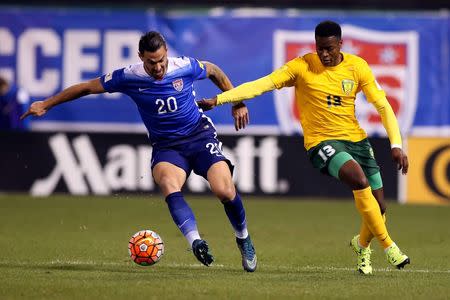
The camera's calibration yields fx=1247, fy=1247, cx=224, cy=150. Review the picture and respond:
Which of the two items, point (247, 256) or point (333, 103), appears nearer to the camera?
point (247, 256)

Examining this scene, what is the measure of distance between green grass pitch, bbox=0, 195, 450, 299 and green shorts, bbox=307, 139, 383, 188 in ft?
2.86

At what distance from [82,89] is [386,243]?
9.54ft

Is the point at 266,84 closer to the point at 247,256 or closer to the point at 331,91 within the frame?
the point at 331,91

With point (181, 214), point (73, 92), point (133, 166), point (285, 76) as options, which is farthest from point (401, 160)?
point (133, 166)

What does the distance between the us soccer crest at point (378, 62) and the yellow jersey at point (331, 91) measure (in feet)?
26.9

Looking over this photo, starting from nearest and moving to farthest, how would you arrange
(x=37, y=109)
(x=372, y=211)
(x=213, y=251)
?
(x=372, y=211) → (x=37, y=109) → (x=213, y=251)

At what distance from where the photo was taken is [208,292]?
9.18m

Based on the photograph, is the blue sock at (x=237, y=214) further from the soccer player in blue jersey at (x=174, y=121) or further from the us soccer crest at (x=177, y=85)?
the us soccer crest at (x=177, y=85)

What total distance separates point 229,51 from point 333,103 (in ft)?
28.9

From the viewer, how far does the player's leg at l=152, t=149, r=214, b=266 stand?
1029 cm

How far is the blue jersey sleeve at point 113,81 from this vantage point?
1078 cm

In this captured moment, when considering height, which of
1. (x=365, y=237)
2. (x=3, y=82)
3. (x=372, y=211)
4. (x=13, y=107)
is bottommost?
(x=13, y=107)

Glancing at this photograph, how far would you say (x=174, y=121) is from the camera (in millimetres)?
10836

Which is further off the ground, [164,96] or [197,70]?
[197,70]
